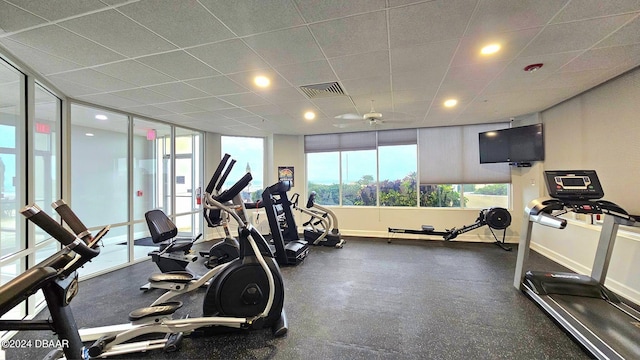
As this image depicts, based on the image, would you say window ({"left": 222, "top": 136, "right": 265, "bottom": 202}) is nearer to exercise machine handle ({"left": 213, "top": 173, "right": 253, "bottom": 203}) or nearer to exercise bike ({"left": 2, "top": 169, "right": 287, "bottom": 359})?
exercise machine handle ({"left": 213, "top": 173, "right": 253, "bottom": 203})

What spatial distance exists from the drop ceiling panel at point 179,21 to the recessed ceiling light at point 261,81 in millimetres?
840

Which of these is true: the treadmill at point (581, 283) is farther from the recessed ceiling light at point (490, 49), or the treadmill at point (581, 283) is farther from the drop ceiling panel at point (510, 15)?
the drop ceiling panel at point (510, 15)

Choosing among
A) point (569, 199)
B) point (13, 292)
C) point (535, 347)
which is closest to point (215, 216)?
point (13, 292)

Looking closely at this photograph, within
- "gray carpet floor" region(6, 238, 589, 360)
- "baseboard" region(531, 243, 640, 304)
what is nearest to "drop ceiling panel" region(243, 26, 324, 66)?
"gray carpet floor" region(6, 238, 589, 360)

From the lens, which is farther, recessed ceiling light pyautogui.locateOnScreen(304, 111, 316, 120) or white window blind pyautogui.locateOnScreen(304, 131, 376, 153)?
white window blind pyautogui.locateOnScreen(304, 131, 376, 153)

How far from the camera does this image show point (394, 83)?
318 cm

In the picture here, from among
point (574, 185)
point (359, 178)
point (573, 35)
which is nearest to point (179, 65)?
point (573, 35)

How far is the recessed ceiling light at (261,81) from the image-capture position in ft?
9.83

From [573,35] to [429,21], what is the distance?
1.38 metres

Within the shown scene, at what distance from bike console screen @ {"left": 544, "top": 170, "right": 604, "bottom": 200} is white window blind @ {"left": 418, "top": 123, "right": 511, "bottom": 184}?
2833 mm

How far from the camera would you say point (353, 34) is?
82.3 inches

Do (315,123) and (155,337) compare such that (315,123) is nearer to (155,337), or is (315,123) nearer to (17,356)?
(155,337)

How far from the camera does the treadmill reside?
7.45 ft

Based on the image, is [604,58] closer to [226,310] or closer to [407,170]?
[407,170]
